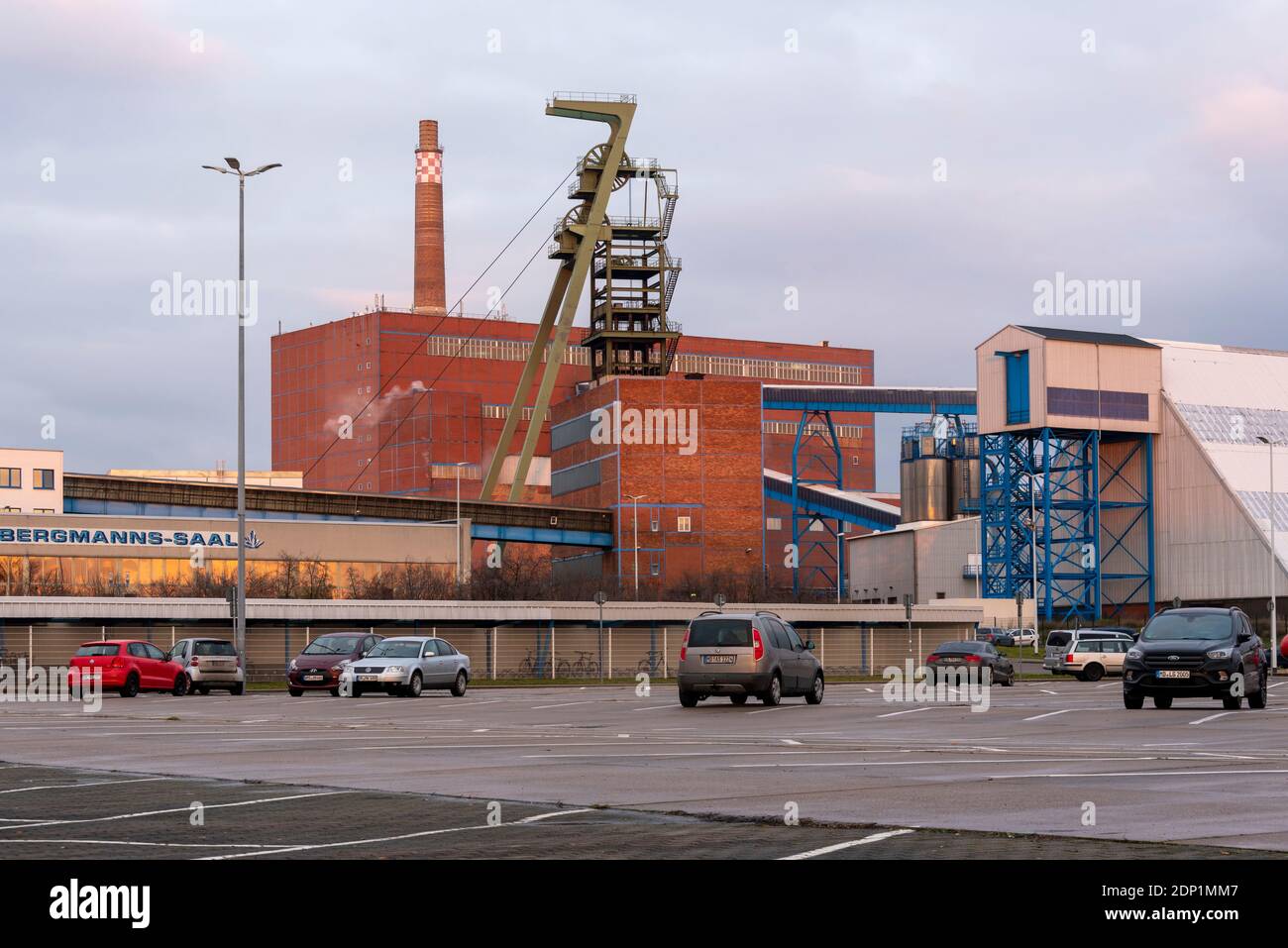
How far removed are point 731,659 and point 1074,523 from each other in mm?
72015

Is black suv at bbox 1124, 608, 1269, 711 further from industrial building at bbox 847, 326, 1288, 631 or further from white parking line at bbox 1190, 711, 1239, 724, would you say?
industrial building at bbox 847, 326, 1288, 631

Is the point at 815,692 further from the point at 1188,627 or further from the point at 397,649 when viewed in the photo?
the point at 397,649

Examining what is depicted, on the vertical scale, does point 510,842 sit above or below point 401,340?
below

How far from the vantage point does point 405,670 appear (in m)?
37.1

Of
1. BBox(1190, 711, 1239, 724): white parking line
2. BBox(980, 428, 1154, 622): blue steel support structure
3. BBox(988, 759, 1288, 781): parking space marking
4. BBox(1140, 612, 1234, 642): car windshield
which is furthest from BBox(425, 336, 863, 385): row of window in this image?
BBox(988, 759, 1288, 781): parking space marking

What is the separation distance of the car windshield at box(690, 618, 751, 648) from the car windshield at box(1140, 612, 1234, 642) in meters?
6.67

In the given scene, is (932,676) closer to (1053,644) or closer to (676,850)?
(1053,644)

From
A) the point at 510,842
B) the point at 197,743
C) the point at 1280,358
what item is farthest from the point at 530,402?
the point at 510,842

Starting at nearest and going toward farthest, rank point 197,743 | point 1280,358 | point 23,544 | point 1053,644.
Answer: point 197,743 → point 1053,644 → point 23,544 → point 1280,358

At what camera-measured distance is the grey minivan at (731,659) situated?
98.7ft

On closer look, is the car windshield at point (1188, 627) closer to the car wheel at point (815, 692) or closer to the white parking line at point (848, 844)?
the car wheel at point (815, 692)

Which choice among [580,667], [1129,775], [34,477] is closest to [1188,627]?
[1129,775]

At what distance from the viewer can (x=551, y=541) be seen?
111438 millimetres
